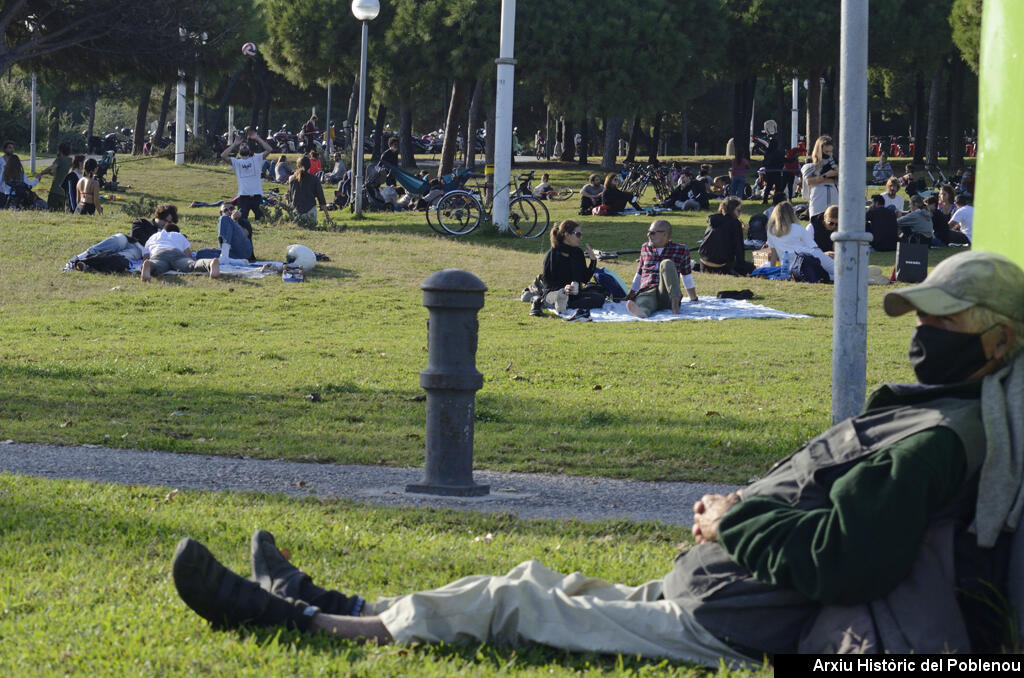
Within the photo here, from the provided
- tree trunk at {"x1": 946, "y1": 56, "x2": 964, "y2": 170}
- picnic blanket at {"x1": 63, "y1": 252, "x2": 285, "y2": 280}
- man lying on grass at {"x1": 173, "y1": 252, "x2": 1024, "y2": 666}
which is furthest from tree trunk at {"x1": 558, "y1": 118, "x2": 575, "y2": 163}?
man lying on grass at {"x1": 173, "y1": 252, "x2": 1024, "y2": 666}

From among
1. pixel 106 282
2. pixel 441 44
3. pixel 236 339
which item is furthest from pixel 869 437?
pixel 441 44

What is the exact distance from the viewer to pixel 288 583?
14.1 feet

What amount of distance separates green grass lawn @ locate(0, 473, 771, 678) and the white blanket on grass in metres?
9.36

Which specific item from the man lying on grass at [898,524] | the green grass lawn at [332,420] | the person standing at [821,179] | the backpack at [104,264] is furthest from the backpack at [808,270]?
the man lying on grass at [898,524]

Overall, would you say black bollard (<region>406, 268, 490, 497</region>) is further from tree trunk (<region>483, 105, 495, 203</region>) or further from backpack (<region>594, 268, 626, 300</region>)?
tree trunk (<region>483, 105, 495, 203</region>)

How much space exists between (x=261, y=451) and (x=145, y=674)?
14.9 ft

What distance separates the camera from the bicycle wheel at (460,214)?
25484mm

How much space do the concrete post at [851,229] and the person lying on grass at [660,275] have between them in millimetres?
8182

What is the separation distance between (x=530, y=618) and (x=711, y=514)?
24.5 inches

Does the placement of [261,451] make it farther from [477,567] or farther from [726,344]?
[726,344]

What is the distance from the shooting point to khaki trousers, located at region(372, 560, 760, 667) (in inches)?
153

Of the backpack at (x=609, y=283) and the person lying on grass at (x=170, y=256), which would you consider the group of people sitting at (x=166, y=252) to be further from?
the backpack at (x=609, y=283)

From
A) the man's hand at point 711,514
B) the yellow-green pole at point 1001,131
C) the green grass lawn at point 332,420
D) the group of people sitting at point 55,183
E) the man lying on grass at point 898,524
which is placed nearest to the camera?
the man lying on grass at point 898,524

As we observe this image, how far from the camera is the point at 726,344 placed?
13.5 metres
